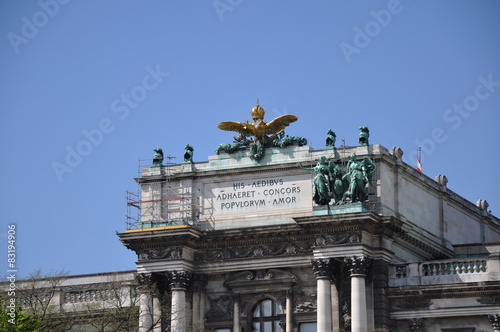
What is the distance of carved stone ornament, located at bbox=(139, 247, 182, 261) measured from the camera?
7338cm

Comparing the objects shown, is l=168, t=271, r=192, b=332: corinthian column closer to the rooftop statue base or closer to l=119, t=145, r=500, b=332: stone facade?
l=119, t=145, r=500, b=332: stone facade

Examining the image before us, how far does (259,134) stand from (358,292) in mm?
10957

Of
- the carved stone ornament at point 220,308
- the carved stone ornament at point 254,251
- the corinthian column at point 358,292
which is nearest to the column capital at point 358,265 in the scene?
the corinthian column at point 358,292

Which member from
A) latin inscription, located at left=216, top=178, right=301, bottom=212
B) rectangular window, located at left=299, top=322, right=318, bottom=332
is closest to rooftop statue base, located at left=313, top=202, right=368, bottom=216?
latin inscription, located at left=216, top=178, right=301, bottom=212

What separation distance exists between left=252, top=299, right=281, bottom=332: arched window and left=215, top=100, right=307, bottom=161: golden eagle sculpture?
7.84m

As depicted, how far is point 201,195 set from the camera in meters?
75.4

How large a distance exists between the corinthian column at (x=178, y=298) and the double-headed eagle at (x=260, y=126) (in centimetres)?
826

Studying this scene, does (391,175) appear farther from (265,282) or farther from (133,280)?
(133,280)

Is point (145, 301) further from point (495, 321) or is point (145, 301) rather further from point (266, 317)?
point (495, 321)

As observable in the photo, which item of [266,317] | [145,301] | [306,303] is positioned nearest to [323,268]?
[306,303]

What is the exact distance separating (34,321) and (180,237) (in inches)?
526

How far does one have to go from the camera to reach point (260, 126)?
74500mm

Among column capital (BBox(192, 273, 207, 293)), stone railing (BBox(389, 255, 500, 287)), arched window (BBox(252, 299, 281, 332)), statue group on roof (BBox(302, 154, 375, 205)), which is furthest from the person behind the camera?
column capital (BBox(192, 273, 207, 293))

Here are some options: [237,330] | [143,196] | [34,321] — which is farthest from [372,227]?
[34,321]
